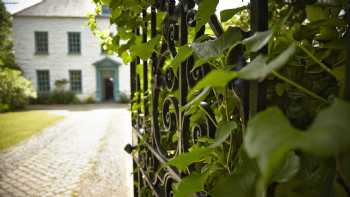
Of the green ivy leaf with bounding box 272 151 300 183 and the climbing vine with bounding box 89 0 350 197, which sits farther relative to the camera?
the green ivy leaf with bounding box 272 151 300 183

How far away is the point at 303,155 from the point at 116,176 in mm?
4002

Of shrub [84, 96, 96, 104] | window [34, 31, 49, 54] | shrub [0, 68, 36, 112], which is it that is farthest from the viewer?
shrub [84, 96, 96, 104]

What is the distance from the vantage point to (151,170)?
4.10 feet

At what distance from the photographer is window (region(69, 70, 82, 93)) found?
21.9m

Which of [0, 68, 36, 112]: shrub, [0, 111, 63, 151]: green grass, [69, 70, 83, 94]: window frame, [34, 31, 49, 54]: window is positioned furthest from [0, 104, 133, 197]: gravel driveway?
[34, 31, 49, 54]: window

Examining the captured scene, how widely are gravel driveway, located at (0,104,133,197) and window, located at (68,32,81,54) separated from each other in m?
15.0

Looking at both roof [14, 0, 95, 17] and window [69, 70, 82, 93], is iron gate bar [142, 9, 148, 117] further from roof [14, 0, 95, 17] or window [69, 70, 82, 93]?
window [69, 70, 82, 93]

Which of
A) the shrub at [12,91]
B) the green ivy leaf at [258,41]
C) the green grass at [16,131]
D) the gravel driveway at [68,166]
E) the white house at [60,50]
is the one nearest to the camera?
the green ivy leaf at [258,41]

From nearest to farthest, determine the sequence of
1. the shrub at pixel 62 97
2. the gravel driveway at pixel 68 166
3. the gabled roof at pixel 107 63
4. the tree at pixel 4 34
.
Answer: the gravel driveway at pixel 68 166, the tree at pixel 4 34, the shrub at pixel 62 97, the gabled roof at pixel 107 63

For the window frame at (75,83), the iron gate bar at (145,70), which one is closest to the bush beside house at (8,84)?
the window frame at (75,83)

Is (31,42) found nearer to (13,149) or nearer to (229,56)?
(13,149)

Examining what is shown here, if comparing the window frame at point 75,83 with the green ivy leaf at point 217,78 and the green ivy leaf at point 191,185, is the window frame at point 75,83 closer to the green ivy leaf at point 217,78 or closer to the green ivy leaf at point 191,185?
the green ivy leaf at point 191,185

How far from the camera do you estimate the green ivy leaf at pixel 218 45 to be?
0.44 metres

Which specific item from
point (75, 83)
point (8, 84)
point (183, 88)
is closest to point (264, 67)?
point (183, 88)
